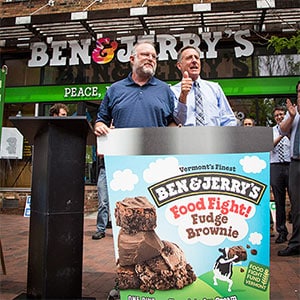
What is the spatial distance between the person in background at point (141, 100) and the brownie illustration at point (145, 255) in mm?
747

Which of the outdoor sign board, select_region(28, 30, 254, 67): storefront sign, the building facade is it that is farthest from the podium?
select_region(28, 30, 254, 67): storefront sign

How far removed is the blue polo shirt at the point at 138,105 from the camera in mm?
2646

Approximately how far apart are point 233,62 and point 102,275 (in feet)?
24.7

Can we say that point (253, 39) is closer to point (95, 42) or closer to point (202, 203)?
point (95, 42)

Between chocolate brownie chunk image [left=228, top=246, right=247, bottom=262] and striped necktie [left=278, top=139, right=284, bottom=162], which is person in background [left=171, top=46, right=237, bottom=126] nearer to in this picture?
chocolate brownie chunk image [left=228, top=246, right=247, bottom=262]

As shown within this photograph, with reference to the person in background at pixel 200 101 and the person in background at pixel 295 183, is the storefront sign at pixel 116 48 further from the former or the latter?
the person in background at pixel 200 101

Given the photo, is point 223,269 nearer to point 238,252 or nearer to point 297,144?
point 238,252

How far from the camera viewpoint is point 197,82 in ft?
9.27

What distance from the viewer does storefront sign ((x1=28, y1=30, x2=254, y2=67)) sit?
366 inches

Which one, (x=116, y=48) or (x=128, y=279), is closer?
(x=128, y=279)

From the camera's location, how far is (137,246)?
2127mm

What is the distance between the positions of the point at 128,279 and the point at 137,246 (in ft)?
0.71

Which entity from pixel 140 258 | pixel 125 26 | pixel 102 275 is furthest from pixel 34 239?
pixel 125 26

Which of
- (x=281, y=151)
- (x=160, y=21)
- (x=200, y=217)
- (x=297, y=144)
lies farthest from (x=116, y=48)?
(x=200, y=217)
